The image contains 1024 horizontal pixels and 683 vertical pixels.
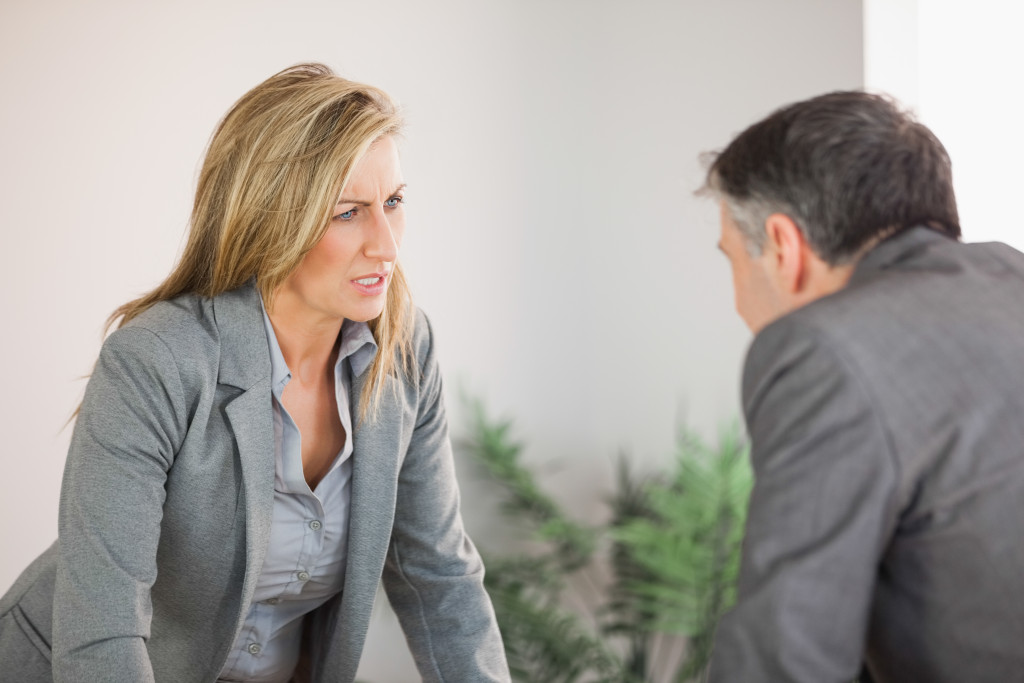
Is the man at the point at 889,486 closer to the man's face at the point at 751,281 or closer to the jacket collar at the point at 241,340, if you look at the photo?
the man's face at the point at 751,281

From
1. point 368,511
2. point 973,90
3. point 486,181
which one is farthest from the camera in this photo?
point 486,181

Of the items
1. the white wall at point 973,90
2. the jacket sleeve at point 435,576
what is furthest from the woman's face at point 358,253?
the white wall at point 973,90

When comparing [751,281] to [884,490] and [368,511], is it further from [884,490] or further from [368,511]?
[368,511]

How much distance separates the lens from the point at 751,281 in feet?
3.81

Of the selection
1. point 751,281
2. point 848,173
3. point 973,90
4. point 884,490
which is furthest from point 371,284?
point 973,90

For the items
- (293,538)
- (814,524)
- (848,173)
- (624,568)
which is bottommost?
(624,568)

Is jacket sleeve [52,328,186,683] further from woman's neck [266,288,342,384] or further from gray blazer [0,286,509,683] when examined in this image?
woman's neck [266,288,342,384]

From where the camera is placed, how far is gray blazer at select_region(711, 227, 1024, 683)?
91 cm

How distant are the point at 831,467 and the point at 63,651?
39.6 inches

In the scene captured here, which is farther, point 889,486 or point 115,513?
point 115,513

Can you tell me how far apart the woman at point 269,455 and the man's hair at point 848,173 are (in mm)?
654

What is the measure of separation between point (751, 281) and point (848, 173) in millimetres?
165

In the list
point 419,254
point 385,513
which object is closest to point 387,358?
point 385,513

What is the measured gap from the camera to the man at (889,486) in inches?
35.8
